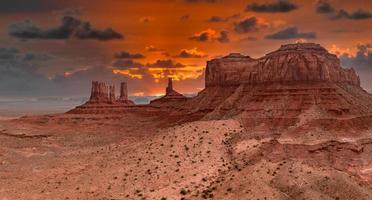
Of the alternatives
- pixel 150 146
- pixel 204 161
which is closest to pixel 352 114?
pixel 204 161

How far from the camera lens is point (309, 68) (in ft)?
292

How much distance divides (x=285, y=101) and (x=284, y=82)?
5148 millimetres

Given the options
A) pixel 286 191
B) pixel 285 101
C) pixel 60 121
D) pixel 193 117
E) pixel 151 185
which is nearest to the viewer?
pixel 286 191

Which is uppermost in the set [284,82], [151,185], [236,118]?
→ [284,82]

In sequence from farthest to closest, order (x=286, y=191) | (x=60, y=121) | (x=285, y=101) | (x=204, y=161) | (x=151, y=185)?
(x=60, y=121)
(x=285, y=101)
(x=204, y=161)
(x=151, y=185)
(x=286, y=191)

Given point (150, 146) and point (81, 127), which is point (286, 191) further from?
point (81, 127)

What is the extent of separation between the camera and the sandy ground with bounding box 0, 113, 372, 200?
60344 millimetres

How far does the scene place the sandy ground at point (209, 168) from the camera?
6034cm

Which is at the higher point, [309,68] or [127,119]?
[309,68]

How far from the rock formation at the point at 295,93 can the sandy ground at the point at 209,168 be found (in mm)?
5558

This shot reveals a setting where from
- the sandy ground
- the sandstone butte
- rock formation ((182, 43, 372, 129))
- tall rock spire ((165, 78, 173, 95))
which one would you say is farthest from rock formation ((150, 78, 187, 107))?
the sandy ground

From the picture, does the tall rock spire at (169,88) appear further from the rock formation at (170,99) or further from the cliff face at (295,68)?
the cliff face at (295,68)

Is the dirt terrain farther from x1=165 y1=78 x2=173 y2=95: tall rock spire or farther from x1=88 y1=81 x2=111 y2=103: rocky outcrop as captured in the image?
x1=165 y1=78 x2=173 y2=95: tall rock spire

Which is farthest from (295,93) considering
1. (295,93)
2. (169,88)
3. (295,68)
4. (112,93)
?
(169,88)
